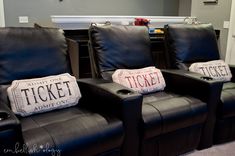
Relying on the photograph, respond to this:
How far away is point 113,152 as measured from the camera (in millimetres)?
1580

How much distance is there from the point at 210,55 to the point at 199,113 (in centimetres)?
91

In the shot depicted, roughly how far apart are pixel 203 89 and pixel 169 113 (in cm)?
42

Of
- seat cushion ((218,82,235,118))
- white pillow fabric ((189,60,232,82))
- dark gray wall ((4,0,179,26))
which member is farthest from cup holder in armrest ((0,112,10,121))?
dark gray wall ((4,0,179,26))

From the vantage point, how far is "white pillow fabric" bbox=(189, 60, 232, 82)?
2397 mm

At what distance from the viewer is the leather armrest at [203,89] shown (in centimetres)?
200

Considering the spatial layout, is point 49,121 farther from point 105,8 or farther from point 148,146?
point 105,8

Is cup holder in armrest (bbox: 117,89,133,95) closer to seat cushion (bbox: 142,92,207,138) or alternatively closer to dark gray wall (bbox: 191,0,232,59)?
seat cushion (bbox: 142,92,207,138)

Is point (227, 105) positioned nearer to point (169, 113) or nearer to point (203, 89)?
point (203, 89)

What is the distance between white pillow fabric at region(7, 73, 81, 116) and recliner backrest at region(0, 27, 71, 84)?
0.33ft

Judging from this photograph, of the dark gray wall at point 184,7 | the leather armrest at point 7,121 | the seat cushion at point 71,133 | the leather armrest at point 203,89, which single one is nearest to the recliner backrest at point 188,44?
the leather armrest at point 203,89

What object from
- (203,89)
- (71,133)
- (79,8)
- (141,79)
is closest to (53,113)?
(71,133)

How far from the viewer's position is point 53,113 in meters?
1.65

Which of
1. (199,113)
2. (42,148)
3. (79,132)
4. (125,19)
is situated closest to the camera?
(42,148)

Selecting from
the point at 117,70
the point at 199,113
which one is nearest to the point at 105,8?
the point at 117,70
